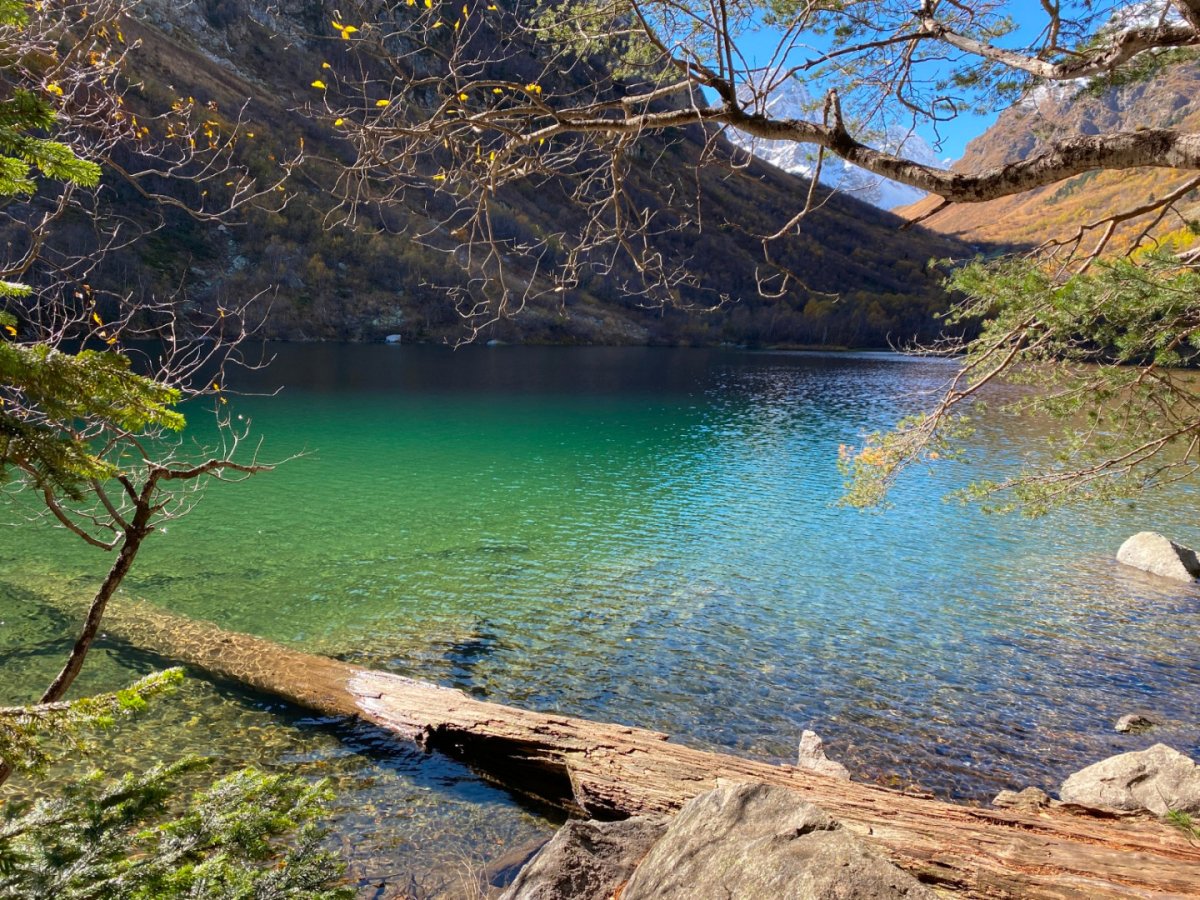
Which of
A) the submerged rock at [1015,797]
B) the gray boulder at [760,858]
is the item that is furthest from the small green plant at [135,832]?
the submerged rock at [1015,797]

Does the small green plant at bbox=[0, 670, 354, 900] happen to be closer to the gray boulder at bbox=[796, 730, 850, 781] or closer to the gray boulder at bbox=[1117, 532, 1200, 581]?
the gray boulder at bbox=[796, 730, 850, 781]

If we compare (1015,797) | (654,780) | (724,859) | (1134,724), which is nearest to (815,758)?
(1015,797)

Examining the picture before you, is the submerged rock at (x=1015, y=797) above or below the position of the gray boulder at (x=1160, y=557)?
below

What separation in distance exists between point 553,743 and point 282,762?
2.43 m

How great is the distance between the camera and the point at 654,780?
5691 mm

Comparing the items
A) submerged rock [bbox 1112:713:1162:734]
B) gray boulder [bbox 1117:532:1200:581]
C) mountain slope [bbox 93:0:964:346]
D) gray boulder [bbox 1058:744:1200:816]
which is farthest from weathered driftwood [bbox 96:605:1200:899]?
mountain slope [bbox 93:0:964:346]

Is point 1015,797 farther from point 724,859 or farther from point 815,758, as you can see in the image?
point 724,859

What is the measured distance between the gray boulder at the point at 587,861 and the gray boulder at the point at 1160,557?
1386 centimetres

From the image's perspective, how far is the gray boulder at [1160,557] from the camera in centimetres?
1359

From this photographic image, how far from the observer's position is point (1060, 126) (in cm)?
722

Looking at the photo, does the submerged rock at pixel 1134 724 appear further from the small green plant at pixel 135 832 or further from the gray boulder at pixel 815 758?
the small green plant at pixel 135 832

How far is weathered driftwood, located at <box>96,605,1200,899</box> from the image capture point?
3.80 meters

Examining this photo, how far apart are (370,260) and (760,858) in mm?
87639

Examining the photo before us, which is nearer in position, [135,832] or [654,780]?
[135,832]
